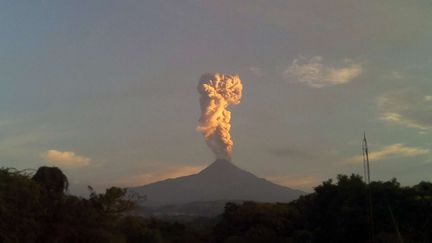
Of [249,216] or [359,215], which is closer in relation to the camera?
[359,215]

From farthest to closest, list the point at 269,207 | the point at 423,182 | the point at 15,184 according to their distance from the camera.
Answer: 1. the point at 269,207
2. the point at 423,182
3. the point at 15,184

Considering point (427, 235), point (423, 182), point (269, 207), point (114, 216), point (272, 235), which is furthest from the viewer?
point (269, 207)

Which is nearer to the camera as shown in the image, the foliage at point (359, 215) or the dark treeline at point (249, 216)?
the dark treeline at point (249, 216)

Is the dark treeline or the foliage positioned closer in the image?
the dark treeline

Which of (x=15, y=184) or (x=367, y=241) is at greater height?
(x=15, y=184)

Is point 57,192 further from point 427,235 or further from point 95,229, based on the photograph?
point 427,235

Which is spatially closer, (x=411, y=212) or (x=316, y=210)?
(x=411, y=212)

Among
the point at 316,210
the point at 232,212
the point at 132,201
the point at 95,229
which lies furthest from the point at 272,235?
the point at 95,229
